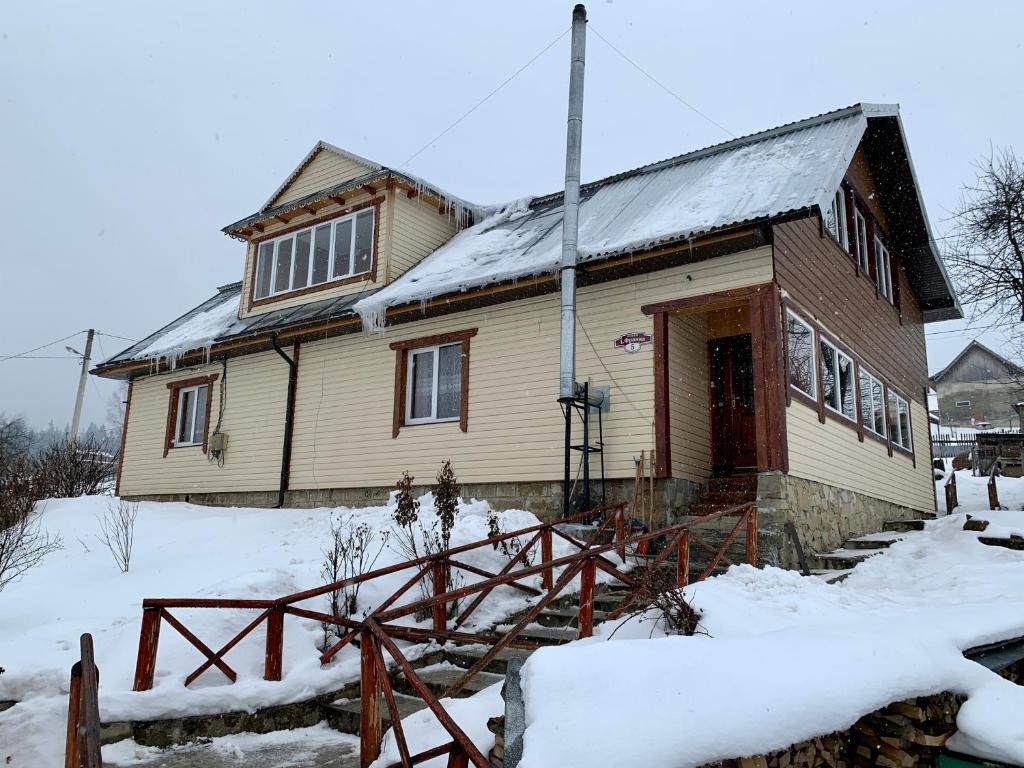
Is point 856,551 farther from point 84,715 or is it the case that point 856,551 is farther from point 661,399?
point 84,715

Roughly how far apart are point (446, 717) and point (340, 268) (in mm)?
11668

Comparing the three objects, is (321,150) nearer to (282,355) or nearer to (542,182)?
(282,355)

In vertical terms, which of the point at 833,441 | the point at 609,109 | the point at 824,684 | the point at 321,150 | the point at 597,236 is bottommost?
the point at 824,684

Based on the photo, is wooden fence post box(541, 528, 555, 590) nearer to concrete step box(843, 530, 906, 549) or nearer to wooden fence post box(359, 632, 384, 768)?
wooden fence post box(359, 632, 384, 768)

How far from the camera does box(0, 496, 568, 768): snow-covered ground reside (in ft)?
17.8

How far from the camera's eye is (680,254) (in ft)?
32.5

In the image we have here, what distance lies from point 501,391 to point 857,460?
18.3 feet

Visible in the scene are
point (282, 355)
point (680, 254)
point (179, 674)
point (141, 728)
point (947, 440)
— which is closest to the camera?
point (141, 728)

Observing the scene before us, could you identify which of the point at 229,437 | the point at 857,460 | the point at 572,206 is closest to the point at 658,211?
the point at 572,206

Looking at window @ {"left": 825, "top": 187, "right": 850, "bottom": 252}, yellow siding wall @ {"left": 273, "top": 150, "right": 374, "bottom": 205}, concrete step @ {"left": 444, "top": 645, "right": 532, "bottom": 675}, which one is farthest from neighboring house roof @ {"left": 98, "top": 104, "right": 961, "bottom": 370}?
concrete step @ {"left": 444, "top": 645, "right": 532, "bottom": 675}

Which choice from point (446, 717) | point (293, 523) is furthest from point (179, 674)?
point (293, 523)

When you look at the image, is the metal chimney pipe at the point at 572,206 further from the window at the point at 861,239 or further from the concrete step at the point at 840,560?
the window at the point at 861,239

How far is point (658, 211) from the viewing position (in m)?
11.1

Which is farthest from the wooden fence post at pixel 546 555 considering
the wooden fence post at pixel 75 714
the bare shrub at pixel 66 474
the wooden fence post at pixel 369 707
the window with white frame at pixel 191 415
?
the bare shrub at pixel 66 474
